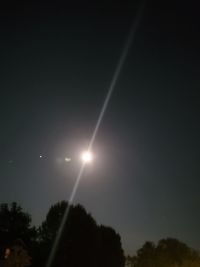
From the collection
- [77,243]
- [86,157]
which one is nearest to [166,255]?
[77,243]

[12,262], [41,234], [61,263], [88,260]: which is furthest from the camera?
[41,234]

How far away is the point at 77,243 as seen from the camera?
3066 inches

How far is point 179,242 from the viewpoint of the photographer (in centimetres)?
9475

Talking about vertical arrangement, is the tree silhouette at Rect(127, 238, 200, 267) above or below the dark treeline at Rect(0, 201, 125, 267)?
above

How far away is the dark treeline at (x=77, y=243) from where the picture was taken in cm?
7554

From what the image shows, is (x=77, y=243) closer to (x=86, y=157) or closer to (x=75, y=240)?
(x=75, y=240)

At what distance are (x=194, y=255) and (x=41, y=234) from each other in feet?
113

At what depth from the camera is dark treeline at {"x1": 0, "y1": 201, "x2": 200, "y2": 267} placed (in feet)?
248

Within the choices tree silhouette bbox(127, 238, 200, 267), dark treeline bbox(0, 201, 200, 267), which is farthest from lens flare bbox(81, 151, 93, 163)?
tree silhouette bbox(127, 238, 200, 267)

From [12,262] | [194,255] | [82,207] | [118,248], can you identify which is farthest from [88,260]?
[12,262]

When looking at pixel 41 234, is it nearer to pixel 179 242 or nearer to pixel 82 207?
pixel 82 207

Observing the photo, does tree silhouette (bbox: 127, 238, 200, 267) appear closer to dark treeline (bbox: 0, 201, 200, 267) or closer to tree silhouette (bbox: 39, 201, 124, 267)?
dark treeline (bbox: 0, 201, 200, 267)

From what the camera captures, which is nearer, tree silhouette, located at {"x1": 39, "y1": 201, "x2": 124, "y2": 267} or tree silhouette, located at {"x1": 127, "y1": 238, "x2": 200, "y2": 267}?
tree silhouette, located at {"x1": 39, "y1": 201, "x2": 124, "y2": 267}

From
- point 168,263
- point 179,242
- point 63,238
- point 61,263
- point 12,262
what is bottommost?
point 12,262
